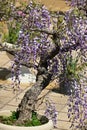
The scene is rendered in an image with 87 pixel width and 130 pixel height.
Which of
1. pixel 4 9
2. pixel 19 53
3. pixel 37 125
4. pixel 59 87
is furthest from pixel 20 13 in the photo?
pixel 59 87

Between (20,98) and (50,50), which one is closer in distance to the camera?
(50,50)

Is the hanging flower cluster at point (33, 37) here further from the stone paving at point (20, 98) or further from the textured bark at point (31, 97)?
the stone paving at point (20, 98)

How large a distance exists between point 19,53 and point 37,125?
802 mm

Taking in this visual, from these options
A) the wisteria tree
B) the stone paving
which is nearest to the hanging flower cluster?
the wisteria tree

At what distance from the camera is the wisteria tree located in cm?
473

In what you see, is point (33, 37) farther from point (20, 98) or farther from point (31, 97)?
point (20, 98)

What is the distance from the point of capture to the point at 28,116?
16.6 feet

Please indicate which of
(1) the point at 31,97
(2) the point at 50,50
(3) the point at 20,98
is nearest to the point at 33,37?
(2) the point at 50,50

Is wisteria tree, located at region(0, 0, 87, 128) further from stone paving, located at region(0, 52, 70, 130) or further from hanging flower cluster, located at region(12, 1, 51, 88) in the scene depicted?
stone paving, located at region(0, 52, 70, 130)

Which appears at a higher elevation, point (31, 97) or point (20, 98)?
point (31, 97)

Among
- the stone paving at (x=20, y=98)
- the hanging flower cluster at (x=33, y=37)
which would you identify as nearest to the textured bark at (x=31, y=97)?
the hanging flower cluster at (x=33, y=37)

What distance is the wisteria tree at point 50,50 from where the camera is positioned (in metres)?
4.73

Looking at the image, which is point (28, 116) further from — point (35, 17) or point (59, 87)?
point (59, 87)

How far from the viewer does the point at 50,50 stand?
16.2ft
